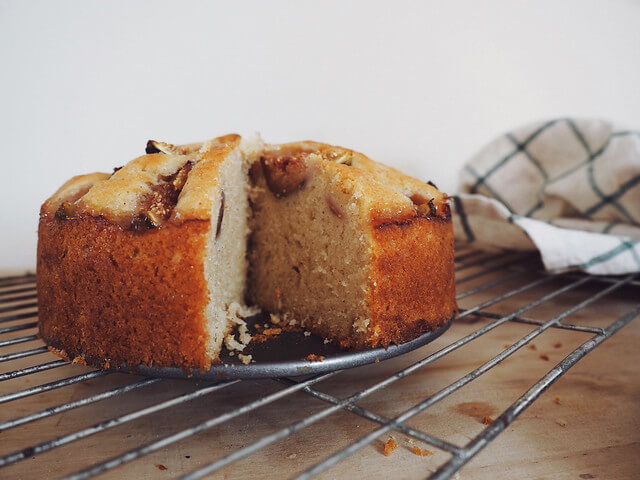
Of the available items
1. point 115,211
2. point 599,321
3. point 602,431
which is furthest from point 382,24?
point 602,431

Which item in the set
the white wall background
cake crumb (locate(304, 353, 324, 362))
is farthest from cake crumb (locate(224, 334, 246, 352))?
the white wall background

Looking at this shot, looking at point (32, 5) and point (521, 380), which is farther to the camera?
point (32, 5)

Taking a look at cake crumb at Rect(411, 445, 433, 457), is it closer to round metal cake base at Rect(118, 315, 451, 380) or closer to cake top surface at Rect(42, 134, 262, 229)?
round metal cake base at Rect(118, 315, 451, 380)

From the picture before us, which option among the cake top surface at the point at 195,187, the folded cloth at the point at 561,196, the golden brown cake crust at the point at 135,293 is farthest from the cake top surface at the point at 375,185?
the folded cloth at the point at 561,196

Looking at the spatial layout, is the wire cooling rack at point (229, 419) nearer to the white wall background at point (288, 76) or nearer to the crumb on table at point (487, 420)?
the crumb on table at point (487, 420)

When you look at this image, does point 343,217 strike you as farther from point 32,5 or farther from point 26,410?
point 32,5
